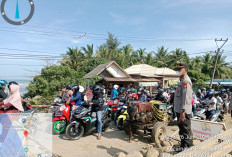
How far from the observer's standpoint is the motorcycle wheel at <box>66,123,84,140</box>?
217 inches

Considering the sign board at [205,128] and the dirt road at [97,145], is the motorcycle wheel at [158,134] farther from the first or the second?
the sign board at [205,128]

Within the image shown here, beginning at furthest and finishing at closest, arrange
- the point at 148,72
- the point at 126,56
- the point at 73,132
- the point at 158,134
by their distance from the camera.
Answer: the point at 126,56 → the point at 148,72 → the point at 73,132 → the point at 158,134

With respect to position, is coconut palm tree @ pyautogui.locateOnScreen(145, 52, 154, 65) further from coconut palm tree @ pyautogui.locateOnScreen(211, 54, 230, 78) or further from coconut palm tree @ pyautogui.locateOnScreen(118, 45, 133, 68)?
coconut palm tree @ pyautogui.locateOnScreen(211, 54, 230, 78)

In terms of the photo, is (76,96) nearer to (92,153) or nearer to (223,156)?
(92,153)

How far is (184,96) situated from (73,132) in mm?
3736

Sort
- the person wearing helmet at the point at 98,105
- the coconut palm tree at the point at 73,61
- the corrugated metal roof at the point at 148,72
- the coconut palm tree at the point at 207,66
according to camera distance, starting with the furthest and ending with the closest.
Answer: the coconut palm tree at the point at 207,66 → the coconut palm tree at the point at 73,61 → the corrugated metal roof at the point at 148,72 → the person wearing helmet at the point at 98,105

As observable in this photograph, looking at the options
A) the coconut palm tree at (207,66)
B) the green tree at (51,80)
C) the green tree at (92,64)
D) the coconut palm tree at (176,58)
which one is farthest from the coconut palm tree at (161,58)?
the green tree at (51,80)

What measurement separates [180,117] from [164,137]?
1.59 metres

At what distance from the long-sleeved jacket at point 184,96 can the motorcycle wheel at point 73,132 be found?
3.31 metres

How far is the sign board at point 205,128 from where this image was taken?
3.88 metres

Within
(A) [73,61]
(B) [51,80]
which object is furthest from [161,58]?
(B) [51,80]

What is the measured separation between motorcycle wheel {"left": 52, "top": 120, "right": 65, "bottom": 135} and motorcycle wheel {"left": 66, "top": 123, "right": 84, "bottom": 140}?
65 cm

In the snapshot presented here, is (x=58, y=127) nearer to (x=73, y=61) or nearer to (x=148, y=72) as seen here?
(x=148, y=72)

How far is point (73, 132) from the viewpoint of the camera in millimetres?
5676
